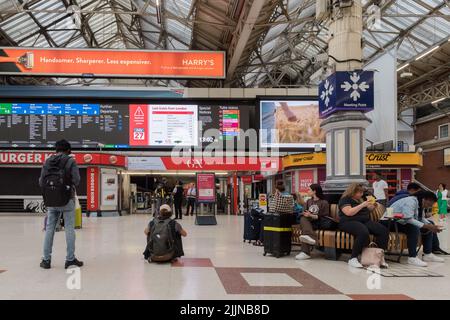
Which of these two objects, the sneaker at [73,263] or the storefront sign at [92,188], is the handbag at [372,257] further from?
the storefront sign at [92,188]

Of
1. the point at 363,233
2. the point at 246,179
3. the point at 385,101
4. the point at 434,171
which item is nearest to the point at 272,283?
the point at 363,233

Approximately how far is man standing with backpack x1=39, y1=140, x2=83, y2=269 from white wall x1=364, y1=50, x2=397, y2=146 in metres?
6.91

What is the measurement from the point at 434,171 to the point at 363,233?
26.6 m

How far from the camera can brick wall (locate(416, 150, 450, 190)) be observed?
93.2ft

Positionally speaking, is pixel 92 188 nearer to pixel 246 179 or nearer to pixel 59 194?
pixel 246 179

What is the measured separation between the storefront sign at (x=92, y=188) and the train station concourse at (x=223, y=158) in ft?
0.29

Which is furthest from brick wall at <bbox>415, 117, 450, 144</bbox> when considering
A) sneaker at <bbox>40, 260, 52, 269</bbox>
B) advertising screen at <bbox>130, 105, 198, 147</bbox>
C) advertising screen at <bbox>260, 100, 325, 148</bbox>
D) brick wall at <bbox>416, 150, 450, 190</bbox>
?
sneaker at <bbox>40, 260, 52, 269</bbox>

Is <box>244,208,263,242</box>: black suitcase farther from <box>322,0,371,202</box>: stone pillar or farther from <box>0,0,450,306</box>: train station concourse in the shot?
<box>322,0,371,202</box>: stone pillar

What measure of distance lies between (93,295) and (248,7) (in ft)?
36.7

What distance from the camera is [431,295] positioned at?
14.1ft

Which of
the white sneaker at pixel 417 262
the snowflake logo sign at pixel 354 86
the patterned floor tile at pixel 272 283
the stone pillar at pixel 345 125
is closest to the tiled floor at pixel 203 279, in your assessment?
the patterned floor tile at pixel 272 283

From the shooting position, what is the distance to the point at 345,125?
7.55m

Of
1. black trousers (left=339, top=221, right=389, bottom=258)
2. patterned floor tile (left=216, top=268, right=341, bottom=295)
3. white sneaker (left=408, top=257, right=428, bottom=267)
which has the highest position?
black trousers (left=339, top=221, right=389, bottom=258)

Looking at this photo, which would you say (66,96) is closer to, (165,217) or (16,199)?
(16,199)
